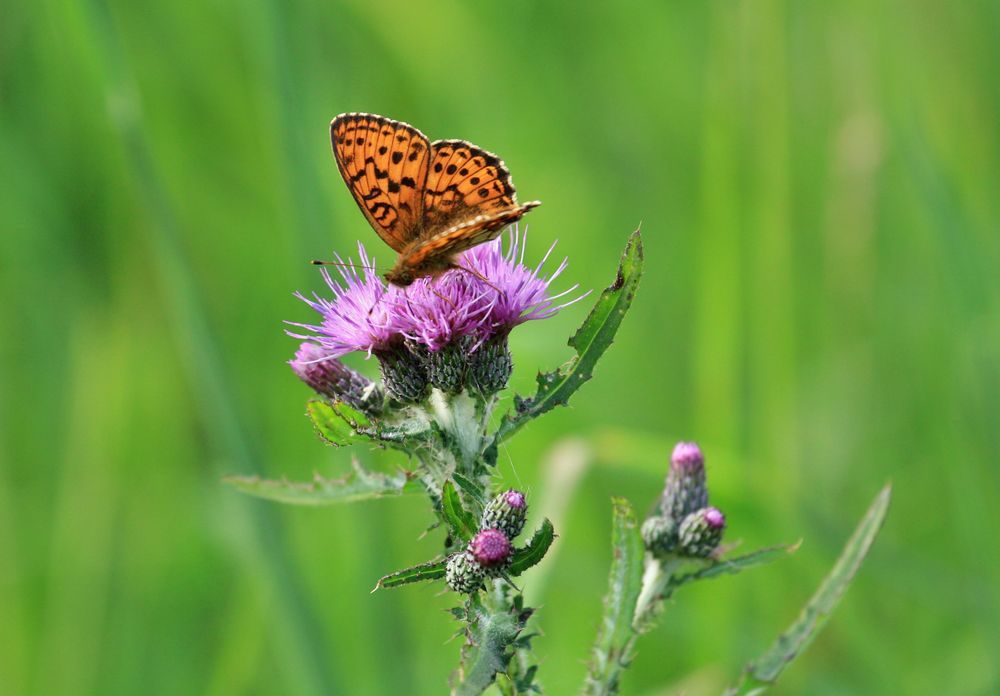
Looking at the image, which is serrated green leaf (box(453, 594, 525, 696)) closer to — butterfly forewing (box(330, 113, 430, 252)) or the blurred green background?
butterfly forewing (box(330, 113, 430, 252))

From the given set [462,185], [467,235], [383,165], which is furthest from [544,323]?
[467,235]

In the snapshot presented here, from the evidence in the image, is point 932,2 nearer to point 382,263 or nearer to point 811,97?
point 811,97

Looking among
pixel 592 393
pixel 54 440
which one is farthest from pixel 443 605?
pixel 54 440

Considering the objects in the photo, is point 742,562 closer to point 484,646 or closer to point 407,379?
point 484,646

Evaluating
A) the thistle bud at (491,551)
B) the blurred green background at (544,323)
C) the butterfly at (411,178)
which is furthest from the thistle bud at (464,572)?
the blurred green background at (544,323)

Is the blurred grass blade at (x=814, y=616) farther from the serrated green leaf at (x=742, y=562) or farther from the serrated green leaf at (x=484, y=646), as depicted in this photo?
the serrated green leaf at (x=484, y=646)

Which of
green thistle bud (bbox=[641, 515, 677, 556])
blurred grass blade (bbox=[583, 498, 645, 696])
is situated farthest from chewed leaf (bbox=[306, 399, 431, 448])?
green thistle bud (bbox=[641, 515, 677, 556])
